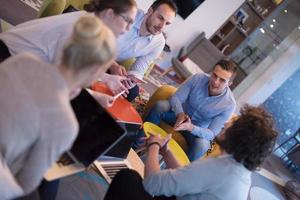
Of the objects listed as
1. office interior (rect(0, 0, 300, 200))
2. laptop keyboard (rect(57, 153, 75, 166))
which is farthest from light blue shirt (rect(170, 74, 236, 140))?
office interior (rect(0, 0, 300, 200))

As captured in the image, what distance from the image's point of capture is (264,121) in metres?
1.77

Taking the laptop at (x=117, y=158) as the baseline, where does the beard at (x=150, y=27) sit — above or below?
above

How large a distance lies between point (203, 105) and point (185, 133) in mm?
313

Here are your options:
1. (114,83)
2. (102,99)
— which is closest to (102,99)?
(102,99)

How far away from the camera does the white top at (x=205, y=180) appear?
1683 mm

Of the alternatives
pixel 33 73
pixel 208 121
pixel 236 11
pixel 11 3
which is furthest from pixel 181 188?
pixel 236 11

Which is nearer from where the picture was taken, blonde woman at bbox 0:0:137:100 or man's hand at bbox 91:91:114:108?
blonde woman at bbox 0:0:137:100

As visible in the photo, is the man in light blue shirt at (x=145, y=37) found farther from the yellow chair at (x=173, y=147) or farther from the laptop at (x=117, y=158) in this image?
the laptop at (x=117, y=158)

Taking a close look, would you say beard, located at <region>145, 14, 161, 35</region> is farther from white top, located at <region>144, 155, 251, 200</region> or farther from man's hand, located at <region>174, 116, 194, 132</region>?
white top, located at <region>144, 155, 251, 200</region>

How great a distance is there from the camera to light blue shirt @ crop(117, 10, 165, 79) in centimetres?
301

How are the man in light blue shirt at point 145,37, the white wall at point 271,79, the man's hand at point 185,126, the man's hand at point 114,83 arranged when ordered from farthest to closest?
the white wall at point 271,79 < the man's hand at point 185,126 < the man in light blue shirt at point 145,37 < the man's hand at point 114,83

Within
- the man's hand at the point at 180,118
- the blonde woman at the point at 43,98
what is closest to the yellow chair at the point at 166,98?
the man's hand at the point at 180,118

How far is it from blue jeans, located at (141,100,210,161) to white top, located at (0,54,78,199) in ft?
7.29

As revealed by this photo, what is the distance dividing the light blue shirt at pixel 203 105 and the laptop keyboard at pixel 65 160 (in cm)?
186
